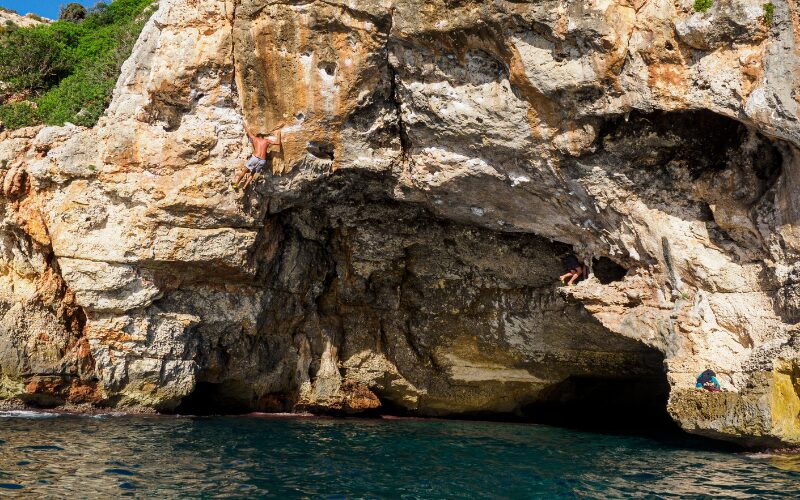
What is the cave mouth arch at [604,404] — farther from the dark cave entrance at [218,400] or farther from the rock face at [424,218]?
the dark cave entrance at [218,400]

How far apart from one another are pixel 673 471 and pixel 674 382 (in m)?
2.00

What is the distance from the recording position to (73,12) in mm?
35062

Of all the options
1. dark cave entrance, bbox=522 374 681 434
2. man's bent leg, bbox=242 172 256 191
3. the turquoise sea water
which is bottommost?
the turquoise sea water

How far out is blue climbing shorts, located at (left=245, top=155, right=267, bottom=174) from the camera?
1505 cm

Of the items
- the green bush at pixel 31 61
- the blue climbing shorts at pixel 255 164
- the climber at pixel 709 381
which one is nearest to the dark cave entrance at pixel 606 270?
the climber at pixel 709 381

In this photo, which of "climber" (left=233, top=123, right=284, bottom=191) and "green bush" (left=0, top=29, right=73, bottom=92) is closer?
"climber" (left=233, top=123, right=284, bottom=191)

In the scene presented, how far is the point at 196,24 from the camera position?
575 inches

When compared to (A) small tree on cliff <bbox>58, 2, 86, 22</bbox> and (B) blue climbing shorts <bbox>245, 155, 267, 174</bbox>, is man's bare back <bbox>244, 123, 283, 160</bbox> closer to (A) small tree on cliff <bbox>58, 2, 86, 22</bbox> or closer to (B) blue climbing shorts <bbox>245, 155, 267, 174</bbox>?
(B) blue climbing shorts <bbox>245, 155, 267, 174</bbox>

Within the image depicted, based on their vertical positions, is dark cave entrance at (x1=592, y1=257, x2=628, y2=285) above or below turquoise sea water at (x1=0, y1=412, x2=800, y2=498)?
above

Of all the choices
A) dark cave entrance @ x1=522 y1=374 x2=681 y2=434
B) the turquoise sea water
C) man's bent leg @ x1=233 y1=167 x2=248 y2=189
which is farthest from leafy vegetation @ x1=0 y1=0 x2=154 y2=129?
dark cave entrance @ x1=522 y1=374 x2=681 y2=434

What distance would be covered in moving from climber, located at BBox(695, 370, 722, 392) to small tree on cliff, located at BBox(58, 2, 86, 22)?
33426 mm

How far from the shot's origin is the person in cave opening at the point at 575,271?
16219 mm

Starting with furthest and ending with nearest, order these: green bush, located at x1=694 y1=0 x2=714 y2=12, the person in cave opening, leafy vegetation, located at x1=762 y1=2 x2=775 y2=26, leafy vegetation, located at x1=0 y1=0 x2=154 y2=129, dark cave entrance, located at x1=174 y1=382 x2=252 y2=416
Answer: leafy vegetation, located at x1=0 y1=0 x2=154 y2=129 → dark cave entrance, located at x1=174 y1=382 x2=252 y2=416 → the person in cave opening → green bush, located at x1=694 y1=0 x2=714 y2=12 → leafy vegetation, located at x1=762 y1=2 x2=775 y2=26

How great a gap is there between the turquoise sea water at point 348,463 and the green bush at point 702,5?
7617 mm
